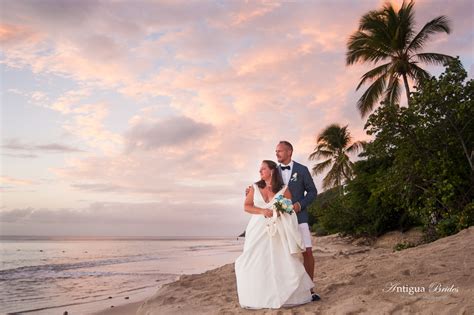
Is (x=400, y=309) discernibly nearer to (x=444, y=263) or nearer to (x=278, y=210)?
(x=278, y=210)

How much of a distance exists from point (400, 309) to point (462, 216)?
8918 millimetres

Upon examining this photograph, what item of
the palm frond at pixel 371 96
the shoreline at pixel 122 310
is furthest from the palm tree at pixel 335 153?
the shoreline at pixel 122 310

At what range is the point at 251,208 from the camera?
5.45 metres

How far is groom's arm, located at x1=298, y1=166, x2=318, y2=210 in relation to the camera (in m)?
5.52

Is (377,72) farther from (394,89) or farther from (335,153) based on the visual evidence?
(335,153)

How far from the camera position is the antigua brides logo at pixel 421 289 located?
5.20 m

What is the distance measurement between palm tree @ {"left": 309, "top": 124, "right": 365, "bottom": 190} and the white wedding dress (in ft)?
102

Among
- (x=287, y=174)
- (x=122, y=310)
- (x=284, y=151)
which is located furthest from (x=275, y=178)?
(x=122, y=310)

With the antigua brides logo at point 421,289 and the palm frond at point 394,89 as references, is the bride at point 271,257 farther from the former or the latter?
the palm frond at point 394,89

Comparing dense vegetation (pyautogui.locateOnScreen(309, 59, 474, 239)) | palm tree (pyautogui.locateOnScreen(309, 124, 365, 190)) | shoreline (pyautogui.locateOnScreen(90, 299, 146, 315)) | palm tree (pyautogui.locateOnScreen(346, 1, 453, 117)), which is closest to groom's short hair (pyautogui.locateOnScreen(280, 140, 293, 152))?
shoreline (pyautogui.locateOnScreen(90, 299, 146, 315))

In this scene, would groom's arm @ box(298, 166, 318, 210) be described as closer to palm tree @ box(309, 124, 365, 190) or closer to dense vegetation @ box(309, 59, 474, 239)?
dense vegetation @ box(309, 59, 474, 239)

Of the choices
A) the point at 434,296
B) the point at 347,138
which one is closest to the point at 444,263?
the point at 434,296

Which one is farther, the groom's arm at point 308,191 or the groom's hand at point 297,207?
the groom's arm at point 308,191

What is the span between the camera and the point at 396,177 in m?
14.0
